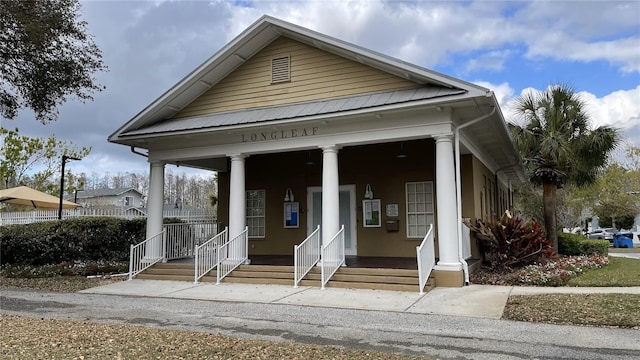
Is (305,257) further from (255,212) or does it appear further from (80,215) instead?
(80,215)

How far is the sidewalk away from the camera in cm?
796

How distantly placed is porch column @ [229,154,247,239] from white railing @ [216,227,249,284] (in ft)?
0.87

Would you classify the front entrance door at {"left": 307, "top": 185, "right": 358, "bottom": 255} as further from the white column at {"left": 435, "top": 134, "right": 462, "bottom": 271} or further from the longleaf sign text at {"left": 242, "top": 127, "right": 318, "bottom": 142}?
the white column at {"left": 435, "top": 134, "right": 462, "bottom": 271}

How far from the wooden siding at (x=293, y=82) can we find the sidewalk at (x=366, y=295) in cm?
484

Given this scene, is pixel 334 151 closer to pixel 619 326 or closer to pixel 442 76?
pixel 442 76

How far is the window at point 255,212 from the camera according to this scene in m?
15.5

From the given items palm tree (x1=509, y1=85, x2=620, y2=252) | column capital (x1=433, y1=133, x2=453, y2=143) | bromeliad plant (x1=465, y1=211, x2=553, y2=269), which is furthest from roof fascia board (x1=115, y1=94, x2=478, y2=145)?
palm tree (x1=509, y1=85, x2=620, y2=252)

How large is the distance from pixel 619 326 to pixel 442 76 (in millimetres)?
5770

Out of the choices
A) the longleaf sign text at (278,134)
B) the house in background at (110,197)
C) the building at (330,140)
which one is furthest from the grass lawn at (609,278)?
the house in background at (110,197)

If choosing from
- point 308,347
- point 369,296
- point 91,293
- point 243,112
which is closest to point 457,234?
point 369,296

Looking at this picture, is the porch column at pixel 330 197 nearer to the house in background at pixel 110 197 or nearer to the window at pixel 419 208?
the window at pixel 419 208

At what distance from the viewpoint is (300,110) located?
11594mm

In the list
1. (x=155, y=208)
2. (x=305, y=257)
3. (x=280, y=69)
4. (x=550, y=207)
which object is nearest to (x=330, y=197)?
(x=305, y=257)

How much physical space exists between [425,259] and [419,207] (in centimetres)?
369
